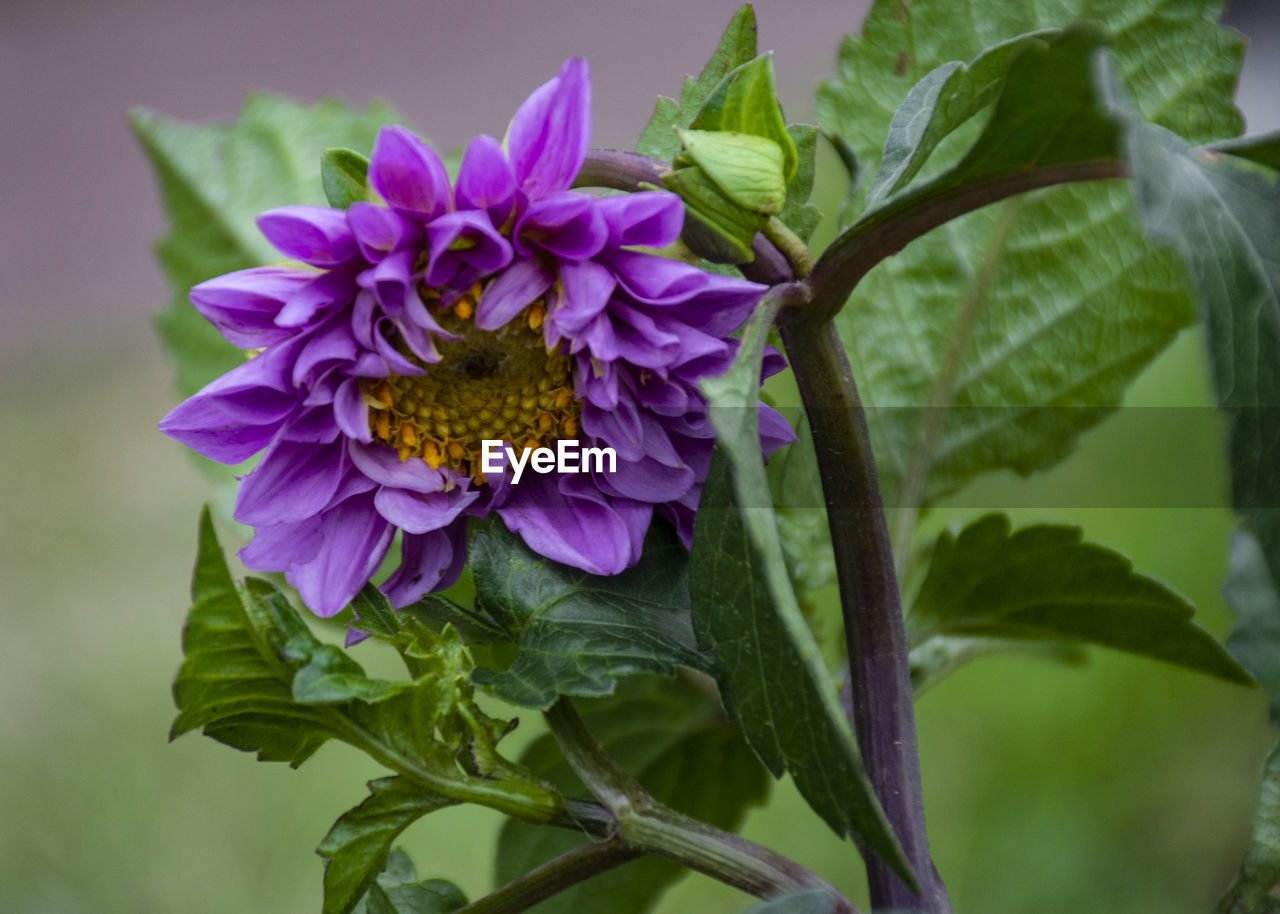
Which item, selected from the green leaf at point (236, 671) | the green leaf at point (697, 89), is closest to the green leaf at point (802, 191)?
the green leaf at point (697, 89)

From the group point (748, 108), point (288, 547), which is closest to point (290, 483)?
point (288, 547)

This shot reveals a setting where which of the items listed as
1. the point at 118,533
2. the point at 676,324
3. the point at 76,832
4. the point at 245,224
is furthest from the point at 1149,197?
the point at 118,533

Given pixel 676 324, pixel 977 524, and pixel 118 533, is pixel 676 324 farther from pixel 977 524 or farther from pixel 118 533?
pixel 118 533

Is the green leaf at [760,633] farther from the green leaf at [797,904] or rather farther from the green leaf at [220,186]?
the green leaf at [220,186]

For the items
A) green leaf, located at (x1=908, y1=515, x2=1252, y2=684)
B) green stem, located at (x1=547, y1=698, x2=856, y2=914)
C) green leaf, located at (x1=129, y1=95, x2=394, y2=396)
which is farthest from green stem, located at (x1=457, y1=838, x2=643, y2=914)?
green leaf, located at (x1=129, y1=95, x2=394, y2=396)

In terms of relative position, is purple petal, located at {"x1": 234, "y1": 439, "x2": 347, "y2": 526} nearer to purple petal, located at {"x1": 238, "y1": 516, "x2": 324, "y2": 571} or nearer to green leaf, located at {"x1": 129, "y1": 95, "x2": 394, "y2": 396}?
purple petal, located at {"x1": 238, "y1": 516, "x2": 324, "y2": 571}
